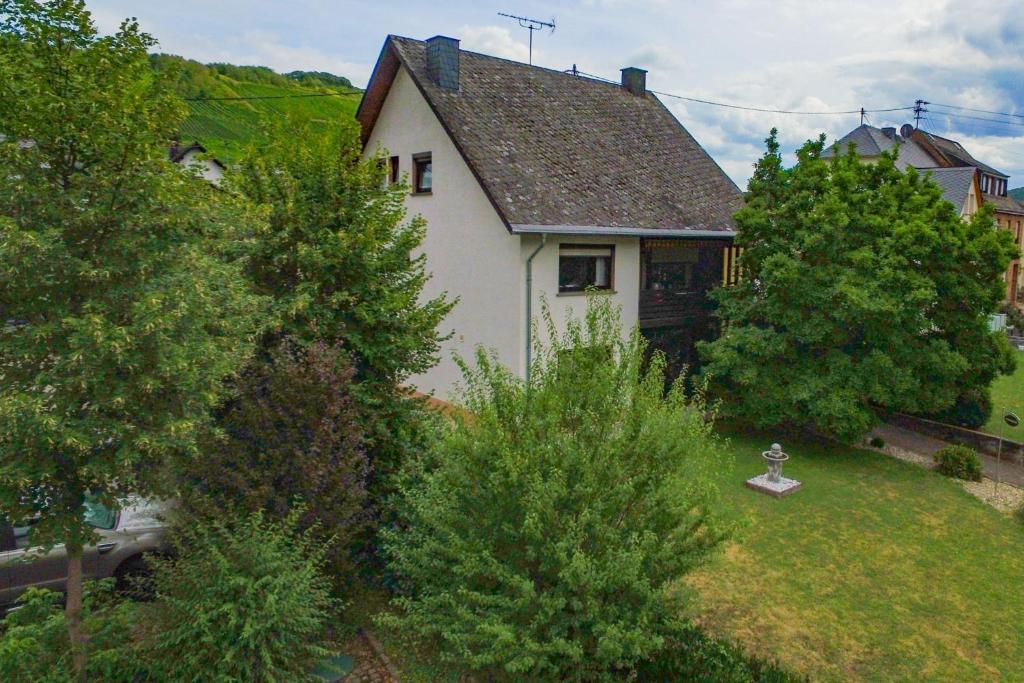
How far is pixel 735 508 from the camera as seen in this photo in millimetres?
12039

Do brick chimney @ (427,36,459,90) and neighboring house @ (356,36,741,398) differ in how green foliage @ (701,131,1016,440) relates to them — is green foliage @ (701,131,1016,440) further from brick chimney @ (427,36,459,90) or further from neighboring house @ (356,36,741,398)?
brick chimney @ (427,36,459,90)

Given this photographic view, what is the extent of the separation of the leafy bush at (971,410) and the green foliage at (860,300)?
113 centimetres

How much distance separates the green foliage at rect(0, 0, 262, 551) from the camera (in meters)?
5.35

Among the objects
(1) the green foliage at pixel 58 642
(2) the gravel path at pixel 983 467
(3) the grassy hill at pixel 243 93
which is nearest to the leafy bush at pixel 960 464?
(2) the gravel path at pixel 983 467

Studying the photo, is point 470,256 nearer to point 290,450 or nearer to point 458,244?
point 458,244

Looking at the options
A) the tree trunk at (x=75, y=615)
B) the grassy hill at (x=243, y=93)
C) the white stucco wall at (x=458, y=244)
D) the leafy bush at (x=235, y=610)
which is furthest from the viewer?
the grassy hill at (x=243, y=93)

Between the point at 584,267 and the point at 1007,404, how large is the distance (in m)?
13.4

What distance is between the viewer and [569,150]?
18.0 m

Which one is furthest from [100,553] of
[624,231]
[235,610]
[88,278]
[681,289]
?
[681,289]

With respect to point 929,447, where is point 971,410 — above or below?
above

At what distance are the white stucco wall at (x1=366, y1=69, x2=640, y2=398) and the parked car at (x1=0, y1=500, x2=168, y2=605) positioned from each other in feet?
24.8

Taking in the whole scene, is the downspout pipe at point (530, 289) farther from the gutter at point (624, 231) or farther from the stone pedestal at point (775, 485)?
the stone pedestal at point (775, 485)

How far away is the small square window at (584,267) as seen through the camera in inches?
640

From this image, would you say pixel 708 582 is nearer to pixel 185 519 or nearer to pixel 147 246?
pixel 185 519
